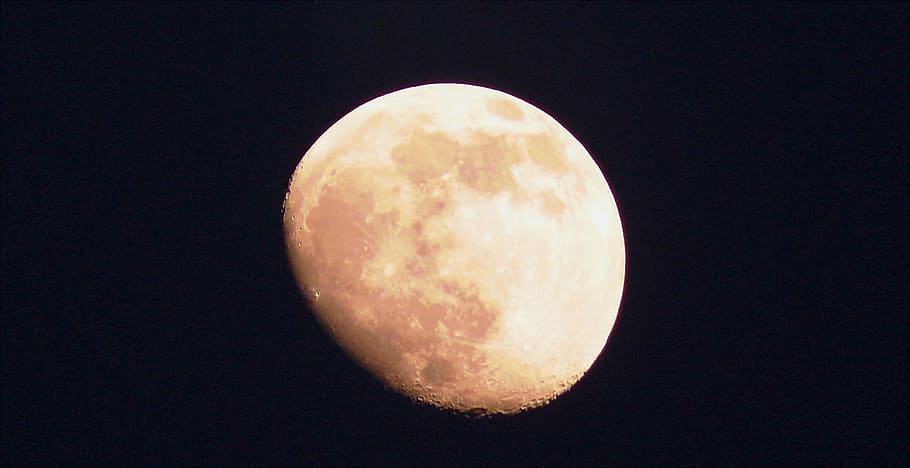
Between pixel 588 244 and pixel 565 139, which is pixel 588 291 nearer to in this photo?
pixel 588 244

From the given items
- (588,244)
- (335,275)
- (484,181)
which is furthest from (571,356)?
(335,275)

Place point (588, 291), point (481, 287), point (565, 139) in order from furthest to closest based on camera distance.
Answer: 1. point (565, 139)
2. point (588, 291)
3. point (481, 287)

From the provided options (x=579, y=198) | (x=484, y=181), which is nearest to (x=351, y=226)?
(x=484, y=181)

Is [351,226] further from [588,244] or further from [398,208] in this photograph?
[588,244]

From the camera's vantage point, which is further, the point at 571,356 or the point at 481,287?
the point at 571,356

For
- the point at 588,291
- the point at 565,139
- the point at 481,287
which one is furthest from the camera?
the point at 565,139

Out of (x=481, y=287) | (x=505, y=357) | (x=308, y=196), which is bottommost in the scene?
(x=505, y=357)

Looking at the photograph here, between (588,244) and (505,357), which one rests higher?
(588,244)
